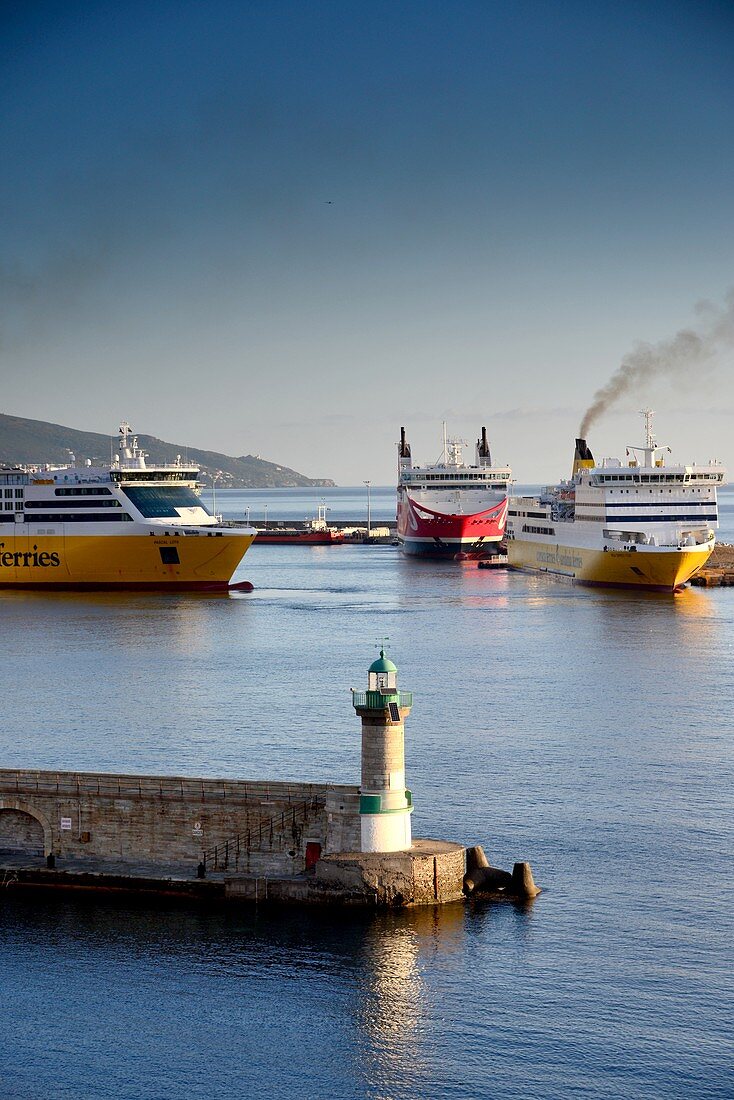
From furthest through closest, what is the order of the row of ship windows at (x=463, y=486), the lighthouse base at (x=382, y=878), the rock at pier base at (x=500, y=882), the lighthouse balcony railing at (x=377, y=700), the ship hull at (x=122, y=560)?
the row of ship windows at (x=463, y=486), the ship hull at (x=122, y=560), the rock at pier base at (x=500, y=882), the lighthouse balcony railing at (x=377, y=700), the lighthouse base at (x=382, y=878)

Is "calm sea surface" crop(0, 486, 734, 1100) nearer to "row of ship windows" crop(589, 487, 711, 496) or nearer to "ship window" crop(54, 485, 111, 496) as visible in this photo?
"row of ship windows" crop(589, 487, 711, 496)

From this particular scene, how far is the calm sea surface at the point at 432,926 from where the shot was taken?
22531mm

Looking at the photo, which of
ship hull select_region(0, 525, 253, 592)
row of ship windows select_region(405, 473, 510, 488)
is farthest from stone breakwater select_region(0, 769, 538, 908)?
row of ship windows select_region(405, 473, 510, 488)

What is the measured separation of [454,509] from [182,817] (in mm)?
106487

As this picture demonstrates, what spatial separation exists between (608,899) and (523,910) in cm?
185

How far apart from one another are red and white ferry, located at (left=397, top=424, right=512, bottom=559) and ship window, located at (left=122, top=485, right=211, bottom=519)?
122 feet

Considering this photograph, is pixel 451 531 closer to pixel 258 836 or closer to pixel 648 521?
pixel 648 521

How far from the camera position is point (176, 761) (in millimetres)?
40531

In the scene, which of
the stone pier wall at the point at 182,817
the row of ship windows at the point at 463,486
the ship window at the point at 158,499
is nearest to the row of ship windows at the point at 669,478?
the ship window at the point at 158,499

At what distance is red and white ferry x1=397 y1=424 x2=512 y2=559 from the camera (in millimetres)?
131375

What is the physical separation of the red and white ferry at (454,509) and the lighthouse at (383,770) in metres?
103

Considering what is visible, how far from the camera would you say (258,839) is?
27781 millimetres

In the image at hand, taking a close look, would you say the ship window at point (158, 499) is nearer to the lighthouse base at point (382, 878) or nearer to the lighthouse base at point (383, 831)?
the lighthouse base at point (383, 831)

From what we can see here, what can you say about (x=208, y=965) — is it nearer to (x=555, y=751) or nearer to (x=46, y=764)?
(x=46, y=764)
